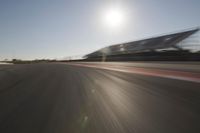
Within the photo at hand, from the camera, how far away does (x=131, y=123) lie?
359 cm

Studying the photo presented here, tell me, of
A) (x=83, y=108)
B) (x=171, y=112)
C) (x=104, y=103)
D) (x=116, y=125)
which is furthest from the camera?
(x=104, y=103)

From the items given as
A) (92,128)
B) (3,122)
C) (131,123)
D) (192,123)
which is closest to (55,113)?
(3,122)

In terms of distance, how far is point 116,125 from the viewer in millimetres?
3518

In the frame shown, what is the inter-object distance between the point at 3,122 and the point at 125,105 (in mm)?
2418

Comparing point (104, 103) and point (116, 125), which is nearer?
point (116, 125)

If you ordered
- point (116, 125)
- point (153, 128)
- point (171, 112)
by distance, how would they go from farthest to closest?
point (171, 112)
point (116, 125)
point (153, 128)

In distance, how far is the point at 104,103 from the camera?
522 cm

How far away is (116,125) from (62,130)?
2.71ft

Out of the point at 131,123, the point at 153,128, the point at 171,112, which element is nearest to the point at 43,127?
the point at 131,123

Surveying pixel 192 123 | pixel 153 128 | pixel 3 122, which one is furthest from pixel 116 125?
A: pixel 3 122

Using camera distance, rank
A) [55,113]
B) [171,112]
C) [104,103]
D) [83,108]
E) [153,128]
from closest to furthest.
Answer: [153,128] → [171,112] → [55,113] → [83,108] → [104,103]

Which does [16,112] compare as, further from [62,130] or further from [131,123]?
[131,123]

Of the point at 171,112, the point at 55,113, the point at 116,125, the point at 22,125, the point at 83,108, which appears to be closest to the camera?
the point at 116,125

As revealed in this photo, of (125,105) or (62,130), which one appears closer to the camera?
(62,130)
